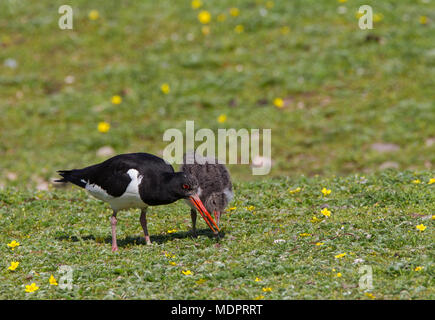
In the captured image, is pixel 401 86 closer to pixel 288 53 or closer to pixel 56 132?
pixel 288 53

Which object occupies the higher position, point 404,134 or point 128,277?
point 404,134

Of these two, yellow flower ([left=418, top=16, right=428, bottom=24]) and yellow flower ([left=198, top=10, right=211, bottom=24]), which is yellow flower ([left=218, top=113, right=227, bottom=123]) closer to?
yellow flower ([left=198, top=10, right=211, bottom=24])

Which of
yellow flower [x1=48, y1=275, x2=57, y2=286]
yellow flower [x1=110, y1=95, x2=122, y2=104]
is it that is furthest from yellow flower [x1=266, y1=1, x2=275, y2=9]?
yellow flower [x1=48, y1=275, x2=57, y2=286]

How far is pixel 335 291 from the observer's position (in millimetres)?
7859

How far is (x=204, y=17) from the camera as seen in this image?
74.9ft

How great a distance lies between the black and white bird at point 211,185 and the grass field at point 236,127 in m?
0.47

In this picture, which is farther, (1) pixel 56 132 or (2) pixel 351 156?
(1) pixel 56 132

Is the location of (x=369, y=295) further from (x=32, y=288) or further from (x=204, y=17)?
(x=204, y=17)

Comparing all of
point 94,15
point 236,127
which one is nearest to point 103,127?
point 236,127

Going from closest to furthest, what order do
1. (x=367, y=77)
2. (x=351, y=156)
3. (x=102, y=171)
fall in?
(x=102, y=171) → (x=351, y=156) → (x=367, y=77)

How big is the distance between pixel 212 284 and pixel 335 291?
5.12ft

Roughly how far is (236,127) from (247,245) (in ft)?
29.9

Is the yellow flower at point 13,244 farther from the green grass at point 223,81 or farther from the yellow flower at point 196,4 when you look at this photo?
the yellow flower at point 196,4
